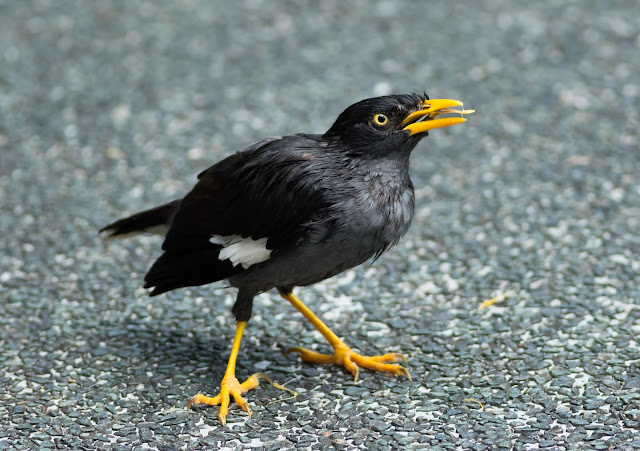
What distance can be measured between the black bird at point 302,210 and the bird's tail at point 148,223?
9.9 inches

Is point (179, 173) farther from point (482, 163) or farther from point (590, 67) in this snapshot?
point (590, 67)

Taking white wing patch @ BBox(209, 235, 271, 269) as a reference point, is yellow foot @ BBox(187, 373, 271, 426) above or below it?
below

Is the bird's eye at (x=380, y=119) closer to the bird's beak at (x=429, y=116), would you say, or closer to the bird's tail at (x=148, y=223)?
the bird's beak at (x=429, y=116)

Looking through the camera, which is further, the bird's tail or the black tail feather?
the bird's tail

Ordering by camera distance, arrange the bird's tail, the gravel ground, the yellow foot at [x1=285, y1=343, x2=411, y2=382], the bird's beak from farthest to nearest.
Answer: the bird's tail < the yellow foot at [x1=285, y1=343, x2=411, y2=382] < the bird's beak < the gravel ground

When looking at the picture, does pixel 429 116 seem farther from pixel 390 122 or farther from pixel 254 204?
pixel 254 204

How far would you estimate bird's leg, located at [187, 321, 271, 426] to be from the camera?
363cm

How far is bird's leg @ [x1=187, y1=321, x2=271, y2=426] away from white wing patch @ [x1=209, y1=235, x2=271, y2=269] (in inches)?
12.8

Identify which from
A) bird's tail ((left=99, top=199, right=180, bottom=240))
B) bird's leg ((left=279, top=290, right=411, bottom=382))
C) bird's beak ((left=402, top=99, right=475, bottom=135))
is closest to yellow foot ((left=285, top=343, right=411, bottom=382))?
bird's leg ((left=279, top=290, right=411, bottom=382))

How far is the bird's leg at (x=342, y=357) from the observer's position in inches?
154

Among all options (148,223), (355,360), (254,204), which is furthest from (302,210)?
(148,223)

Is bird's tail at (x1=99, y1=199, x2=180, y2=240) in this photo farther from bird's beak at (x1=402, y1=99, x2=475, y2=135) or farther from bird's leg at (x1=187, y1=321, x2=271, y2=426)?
bird's beak at (x1=402, y1=99, x2=475, y2=135)

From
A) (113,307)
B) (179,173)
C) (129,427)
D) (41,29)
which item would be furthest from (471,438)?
(41,29)

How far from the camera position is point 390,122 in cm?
373
